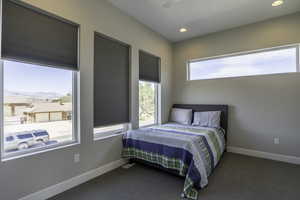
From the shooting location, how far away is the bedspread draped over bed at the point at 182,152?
201 cm

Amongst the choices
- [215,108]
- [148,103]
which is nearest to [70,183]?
[148,103]

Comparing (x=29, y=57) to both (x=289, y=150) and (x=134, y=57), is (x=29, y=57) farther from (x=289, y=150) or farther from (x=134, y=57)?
(x=289, y=150)

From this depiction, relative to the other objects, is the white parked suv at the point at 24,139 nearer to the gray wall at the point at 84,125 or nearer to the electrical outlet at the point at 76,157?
the gray wall at the point at 84,125

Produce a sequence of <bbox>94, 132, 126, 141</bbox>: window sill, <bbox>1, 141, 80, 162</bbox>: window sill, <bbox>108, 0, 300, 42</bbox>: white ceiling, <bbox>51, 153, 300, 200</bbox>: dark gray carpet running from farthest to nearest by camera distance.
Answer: <bbox>108, 0, 300, 42</bbox>: white ceiling, <bbox>94, 132, 126, 141</bbox>: window sill, <bbox>51, 153, 300, 200</bbox>: dark gray carpet, <bbox>1, 141, 80, 162</bbox>: window sill

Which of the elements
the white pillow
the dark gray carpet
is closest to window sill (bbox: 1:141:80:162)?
the dark gray carpet

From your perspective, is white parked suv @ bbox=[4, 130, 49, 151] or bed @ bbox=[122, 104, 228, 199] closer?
white parked suv @ bbox=[4, 130, 49, 151]

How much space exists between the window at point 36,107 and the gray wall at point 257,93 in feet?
10.3

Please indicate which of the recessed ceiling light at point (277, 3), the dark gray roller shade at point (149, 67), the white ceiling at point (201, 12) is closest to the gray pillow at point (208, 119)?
the dark gray roller shade at point (149, 67)

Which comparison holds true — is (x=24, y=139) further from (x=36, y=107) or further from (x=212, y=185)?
(x=212, y=185)

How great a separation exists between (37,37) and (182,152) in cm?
244

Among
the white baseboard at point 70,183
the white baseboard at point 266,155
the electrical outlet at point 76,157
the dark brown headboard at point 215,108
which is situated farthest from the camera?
the dark brown headboard at point 215,108

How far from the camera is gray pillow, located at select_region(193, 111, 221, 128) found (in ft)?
11.5

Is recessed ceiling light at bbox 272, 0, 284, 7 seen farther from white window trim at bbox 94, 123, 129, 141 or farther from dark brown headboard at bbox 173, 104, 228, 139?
white window trim at bbox 94, 123, 129, 141

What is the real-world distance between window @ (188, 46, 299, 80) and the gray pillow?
39.2 inches
